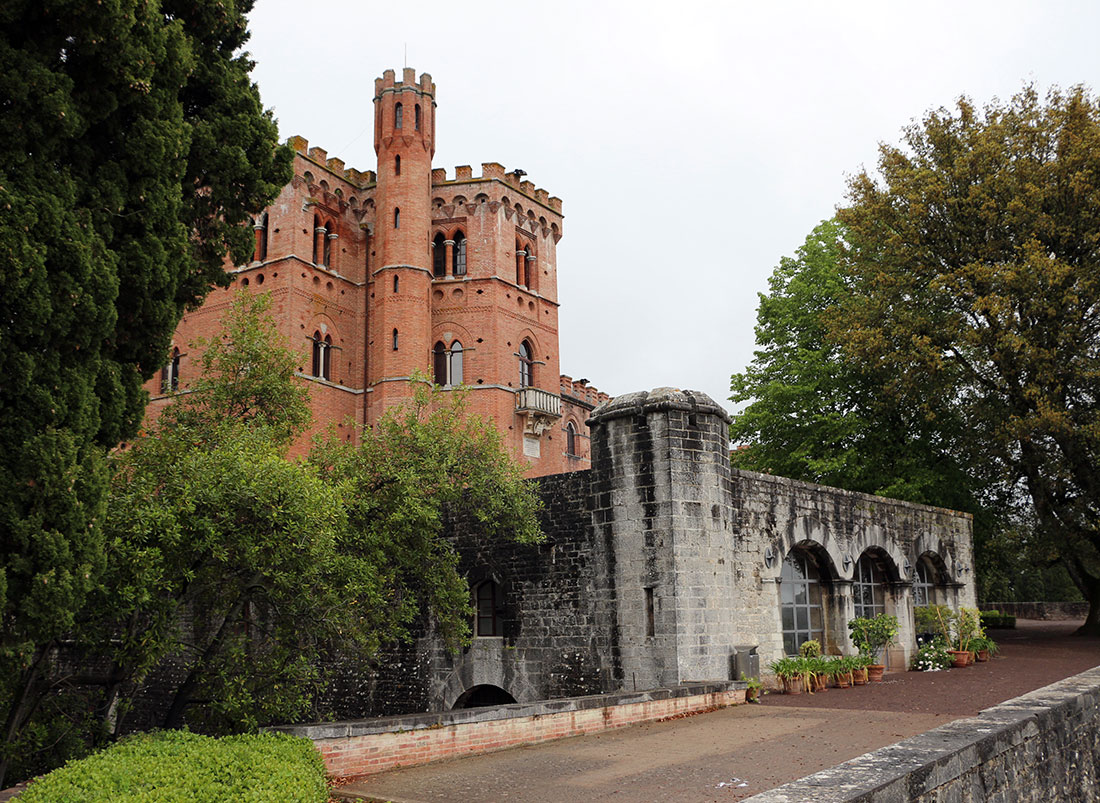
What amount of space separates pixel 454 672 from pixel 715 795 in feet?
31.3

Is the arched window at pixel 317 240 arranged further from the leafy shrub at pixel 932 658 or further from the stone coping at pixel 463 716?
the stone coping at pixel 463 716

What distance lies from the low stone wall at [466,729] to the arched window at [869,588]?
7.48 meters

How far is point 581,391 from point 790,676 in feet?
105

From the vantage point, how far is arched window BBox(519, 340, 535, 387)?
1409 inches

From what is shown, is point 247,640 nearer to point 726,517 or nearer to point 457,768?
point 457,768

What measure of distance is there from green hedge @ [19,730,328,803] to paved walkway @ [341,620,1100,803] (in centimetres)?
80

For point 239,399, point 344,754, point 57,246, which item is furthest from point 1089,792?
point 239,399

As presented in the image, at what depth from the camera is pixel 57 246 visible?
24.3ft

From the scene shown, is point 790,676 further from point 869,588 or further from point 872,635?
point 869,588

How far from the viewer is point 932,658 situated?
57.8ft

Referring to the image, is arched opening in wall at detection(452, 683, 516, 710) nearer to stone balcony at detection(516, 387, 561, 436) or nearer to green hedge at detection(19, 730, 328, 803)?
green hedge at detection(19, 730, 328, 803)

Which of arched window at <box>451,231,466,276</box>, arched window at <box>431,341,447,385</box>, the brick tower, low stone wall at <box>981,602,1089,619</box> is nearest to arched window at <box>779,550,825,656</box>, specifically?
the brick tower

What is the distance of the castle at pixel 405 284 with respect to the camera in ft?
105

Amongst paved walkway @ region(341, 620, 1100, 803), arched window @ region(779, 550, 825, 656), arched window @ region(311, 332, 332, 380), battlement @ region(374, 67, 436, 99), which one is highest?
battlement @ region(374, 67, 436, 99)
